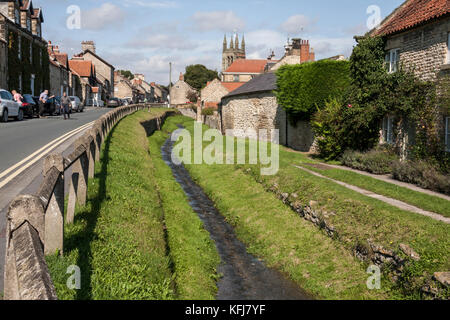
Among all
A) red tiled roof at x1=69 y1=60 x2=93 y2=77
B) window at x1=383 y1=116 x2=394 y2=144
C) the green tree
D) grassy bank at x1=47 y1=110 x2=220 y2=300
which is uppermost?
the green tree

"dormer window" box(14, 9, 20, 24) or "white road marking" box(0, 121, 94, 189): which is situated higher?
"dormer window" box(14, 9, 20, 24)

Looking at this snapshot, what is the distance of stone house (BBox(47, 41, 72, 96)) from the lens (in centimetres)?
5412

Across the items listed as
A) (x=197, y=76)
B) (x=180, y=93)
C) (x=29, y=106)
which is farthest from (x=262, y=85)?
(x=197, y=76)

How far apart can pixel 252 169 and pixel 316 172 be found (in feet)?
10.2

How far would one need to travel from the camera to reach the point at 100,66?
9025 cm

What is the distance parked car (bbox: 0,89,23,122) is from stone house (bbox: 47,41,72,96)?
27055 millimetres

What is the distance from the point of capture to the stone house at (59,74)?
5412 centimetres

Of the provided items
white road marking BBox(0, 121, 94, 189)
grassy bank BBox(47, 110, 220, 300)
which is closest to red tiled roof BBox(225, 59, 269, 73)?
white road marking BBox(0, 121, 94, 189)

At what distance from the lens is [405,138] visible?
57.6 ft

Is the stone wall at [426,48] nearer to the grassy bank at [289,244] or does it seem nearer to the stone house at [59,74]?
the grassy bank at [289,244]

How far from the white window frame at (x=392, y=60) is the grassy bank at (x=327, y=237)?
23.3ft

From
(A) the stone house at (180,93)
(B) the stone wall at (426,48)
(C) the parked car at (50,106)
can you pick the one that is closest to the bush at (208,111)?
(C) the parked car at (50,106)

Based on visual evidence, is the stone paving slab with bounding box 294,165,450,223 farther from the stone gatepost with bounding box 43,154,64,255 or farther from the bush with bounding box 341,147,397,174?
the stone gatepost with bounding box 43,154,64,255
